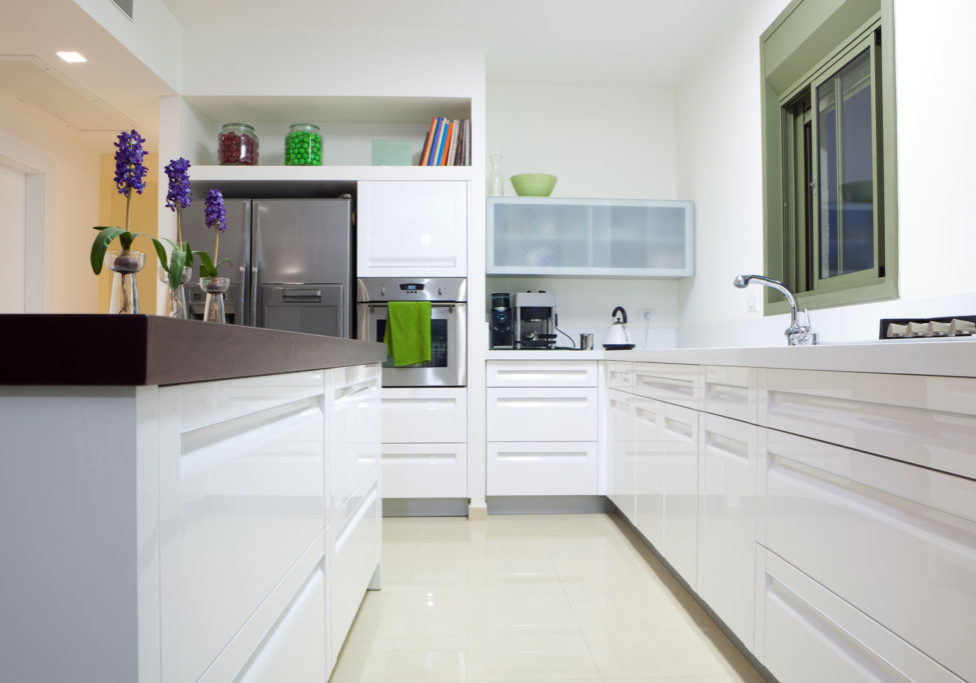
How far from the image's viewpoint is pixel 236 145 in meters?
3.43

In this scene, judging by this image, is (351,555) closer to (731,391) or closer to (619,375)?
(731,391)

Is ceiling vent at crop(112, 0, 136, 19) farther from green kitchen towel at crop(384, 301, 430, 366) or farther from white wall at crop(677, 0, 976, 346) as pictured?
white wall at crop(677, 0, 976, 346)

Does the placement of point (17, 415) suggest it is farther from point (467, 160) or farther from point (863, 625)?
point (467, 160)

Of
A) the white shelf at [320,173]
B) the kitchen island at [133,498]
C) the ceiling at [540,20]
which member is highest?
the ceiling at [540,20]

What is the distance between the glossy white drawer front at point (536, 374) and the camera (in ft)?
11.1

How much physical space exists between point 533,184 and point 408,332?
120 centimetres

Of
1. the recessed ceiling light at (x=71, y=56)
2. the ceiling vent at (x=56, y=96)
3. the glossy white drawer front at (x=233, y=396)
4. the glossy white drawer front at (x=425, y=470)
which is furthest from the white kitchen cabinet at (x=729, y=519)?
the ceiling vent at (x=56, y=96)

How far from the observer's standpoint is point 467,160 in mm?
3461

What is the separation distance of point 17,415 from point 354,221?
3.10 m

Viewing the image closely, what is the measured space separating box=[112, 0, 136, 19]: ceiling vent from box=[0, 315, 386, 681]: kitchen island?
261 centimetres

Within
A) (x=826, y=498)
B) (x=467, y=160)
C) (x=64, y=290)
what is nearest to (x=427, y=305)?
(x=467, y=160)

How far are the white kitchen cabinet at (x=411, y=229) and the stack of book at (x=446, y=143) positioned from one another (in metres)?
0.16

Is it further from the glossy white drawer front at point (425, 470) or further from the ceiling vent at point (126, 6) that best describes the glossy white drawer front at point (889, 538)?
the ceiling vent at point (126, 6)

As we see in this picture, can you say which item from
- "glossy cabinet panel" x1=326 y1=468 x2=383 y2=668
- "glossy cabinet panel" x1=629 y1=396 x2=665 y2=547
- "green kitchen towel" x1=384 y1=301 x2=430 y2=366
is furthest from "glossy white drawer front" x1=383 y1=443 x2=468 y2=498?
"glossy cabinet panel" x1=326 y1=468 x2=383 y2=668
